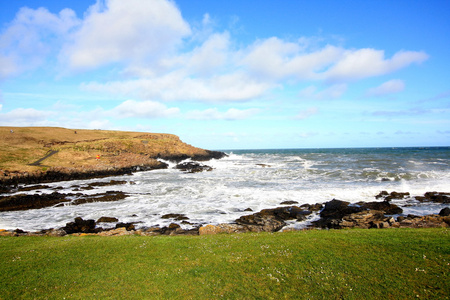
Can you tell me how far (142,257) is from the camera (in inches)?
448

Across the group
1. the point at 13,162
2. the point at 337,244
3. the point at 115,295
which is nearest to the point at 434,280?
the point at 337,244

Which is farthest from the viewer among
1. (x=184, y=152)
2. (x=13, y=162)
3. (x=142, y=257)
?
(x=184, y=152)

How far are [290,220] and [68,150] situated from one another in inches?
2476

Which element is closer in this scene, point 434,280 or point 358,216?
point 434,280

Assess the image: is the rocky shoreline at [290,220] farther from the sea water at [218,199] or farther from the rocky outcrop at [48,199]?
the sea water at [218,199]

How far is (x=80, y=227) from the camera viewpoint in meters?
20.7

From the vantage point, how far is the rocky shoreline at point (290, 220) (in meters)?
17.6

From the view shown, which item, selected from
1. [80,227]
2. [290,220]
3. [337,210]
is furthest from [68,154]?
[337,210]

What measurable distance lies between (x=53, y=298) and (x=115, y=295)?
1.94 m

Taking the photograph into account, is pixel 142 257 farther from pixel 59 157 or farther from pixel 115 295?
pixel 59 157

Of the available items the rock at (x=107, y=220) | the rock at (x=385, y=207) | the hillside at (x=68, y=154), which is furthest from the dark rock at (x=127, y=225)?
the hillside at (x=68, y=154)

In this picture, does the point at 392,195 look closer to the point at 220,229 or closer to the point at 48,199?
the point at 220,229

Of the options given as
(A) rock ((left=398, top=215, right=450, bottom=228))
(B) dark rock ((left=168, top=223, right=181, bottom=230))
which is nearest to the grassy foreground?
(A) rock ((left=398, top=215, right=450, bottom=228))

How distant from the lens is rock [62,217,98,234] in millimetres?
19955
